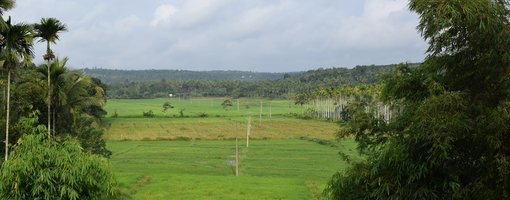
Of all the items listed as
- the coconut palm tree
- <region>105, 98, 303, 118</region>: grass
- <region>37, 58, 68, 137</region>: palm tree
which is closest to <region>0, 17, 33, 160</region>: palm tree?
<region>37, 58, 68, 137</region>: palm tree

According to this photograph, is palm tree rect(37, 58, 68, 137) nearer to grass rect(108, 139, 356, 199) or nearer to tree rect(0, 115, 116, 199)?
grass rect(108, 139, 356, 199)

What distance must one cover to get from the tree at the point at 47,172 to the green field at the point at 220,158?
14575 mm

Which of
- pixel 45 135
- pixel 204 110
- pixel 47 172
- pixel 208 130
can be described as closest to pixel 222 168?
pixel 45 135

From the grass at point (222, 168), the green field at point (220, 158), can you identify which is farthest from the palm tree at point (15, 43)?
the grass at point (222, 168)

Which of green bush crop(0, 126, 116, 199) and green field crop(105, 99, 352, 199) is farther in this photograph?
green field crop(105, 99, 352, 199)

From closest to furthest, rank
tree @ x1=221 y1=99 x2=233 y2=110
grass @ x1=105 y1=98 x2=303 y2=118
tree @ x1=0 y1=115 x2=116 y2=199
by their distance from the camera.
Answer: tree @ x1=0 y1=115 x2=116 y2=199 < grass @ x1=105 y1=98 x2=303 y2=118 < tree @ x1=221 y1=99 x2=233 y2=110

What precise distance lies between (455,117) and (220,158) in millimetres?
48218

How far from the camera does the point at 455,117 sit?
349 inches

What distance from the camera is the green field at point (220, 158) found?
3142 centimetres

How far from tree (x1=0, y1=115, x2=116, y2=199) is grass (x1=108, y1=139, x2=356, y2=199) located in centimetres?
1628

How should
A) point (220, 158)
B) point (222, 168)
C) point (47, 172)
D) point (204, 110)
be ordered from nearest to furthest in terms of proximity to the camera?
point (47, 172) → point (222, 168) → point (220, 158) → point (204, 110)

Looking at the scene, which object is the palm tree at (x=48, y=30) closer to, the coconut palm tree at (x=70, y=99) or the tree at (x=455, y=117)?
the coconut palm tree at (x=70, y=99)

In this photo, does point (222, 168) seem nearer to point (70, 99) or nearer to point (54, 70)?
point (70, 99)

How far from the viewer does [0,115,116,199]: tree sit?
12133 millimetres
